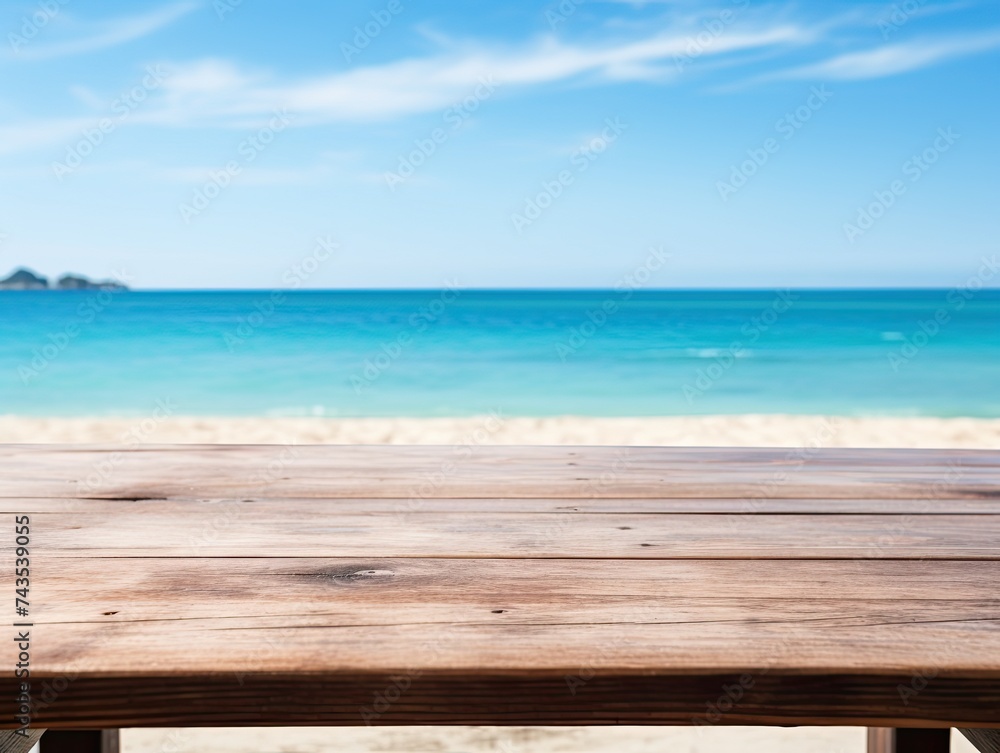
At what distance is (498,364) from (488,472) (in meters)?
13.7

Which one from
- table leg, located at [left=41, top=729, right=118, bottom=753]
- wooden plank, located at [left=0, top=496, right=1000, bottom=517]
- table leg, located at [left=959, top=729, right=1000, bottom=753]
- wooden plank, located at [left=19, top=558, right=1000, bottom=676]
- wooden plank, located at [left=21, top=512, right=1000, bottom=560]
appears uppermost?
wooden plank, located at [left=0, top=496, right=1000, bottom=517]

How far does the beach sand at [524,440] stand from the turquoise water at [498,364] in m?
2.22

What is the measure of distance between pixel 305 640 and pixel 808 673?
0.38m

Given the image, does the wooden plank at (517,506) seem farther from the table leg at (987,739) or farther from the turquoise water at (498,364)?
the turquoise water at (498,364)

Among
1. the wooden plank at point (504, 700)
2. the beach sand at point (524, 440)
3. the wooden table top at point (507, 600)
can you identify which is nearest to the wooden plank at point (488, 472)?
the wooden table top at point (507, 600)

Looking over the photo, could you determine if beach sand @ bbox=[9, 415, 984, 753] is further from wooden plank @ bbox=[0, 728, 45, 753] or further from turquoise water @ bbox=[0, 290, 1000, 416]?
turquoise water @ bbox=[0, 290, 1000, 416]

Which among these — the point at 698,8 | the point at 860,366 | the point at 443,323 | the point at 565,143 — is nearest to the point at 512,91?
the point at 565,143

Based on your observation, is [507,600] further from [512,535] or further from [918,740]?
[918,740]

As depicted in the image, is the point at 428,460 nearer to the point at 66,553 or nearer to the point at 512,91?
the point at 66,553

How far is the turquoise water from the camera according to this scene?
1098 centimetres

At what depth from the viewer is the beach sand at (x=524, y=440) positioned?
1830 millimetres

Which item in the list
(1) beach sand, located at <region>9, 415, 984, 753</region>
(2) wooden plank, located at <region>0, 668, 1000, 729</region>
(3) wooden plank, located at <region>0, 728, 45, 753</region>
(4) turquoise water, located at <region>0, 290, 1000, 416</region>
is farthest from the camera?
(4) turquoise water, located at <region>0, 290, 1000, 416</region>

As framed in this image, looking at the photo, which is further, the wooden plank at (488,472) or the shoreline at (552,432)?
the shoreline at (552,432)

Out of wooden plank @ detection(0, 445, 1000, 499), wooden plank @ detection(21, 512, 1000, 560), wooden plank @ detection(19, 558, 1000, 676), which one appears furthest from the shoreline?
wooden plank @ detection(19, 558, 1000, 676)
